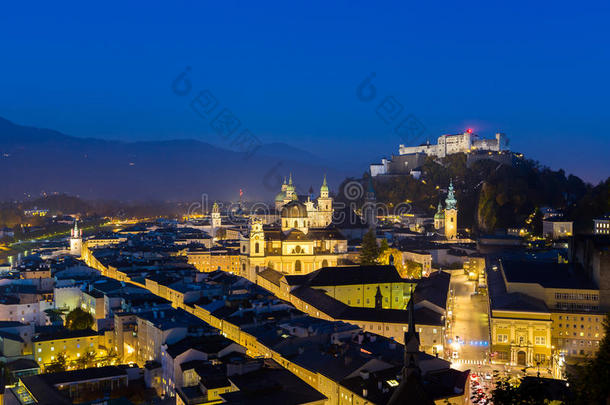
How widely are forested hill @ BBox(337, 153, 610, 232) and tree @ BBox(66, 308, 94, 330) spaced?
4332cm

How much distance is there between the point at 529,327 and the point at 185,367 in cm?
1656

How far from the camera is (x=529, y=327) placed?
2905 centimetres

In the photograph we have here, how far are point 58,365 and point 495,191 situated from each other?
5534cm

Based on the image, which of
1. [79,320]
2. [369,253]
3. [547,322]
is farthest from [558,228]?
[79,320]

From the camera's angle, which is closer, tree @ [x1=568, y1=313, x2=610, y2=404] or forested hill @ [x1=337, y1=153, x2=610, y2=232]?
tree @ [x1=568, y1=313, x2=610, y2=404]

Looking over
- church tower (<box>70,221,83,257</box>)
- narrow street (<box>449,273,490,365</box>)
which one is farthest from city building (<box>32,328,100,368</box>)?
church tower (<box>70,221,83,257</box>)

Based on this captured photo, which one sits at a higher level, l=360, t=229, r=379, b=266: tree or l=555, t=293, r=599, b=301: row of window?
l=360, t=229, r=379, b=266: tree

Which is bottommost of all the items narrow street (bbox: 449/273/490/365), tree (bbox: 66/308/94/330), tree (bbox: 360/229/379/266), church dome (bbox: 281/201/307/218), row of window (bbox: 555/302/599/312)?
narrow street (bbox: 449/273/490/365)

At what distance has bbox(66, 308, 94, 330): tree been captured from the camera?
103 ft

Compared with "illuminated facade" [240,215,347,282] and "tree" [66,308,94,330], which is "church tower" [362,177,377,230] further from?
"tree" [66,308,94,330]

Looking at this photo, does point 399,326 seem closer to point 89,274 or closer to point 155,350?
point 155,350

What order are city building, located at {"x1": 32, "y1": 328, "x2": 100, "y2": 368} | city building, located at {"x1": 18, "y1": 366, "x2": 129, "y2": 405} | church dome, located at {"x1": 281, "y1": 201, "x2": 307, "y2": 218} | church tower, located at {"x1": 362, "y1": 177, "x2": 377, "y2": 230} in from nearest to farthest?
1. city building, located at {"x1": 18, "y1": 366, "x2": 129, "y2": 405}
2. city building, located at {"x1": 32, "y1": 328, "x2": 100, "y2": 368}
3. church dome, located at {"x1": 281, "y1": 201, "x2": 307, "y2": 218}
4. church tower, located at {"x1": 362, "y1": 177, "x2": 377, "y2": 230}

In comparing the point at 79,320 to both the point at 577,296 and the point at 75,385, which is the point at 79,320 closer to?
the point at 75,385

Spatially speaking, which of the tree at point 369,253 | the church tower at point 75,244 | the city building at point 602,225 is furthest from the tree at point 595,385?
the church tower at point 75,244
